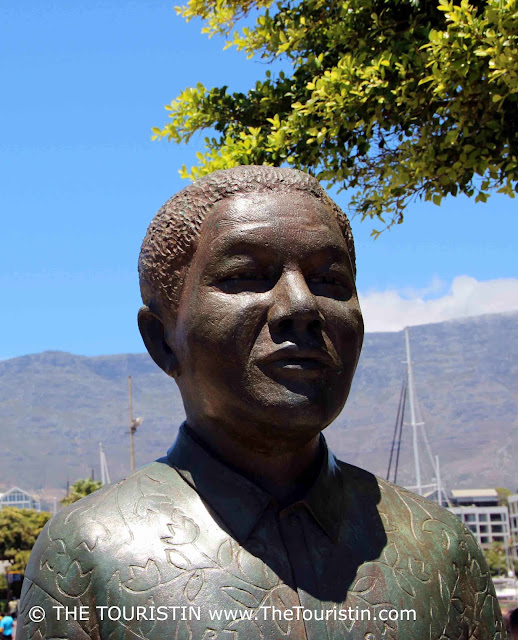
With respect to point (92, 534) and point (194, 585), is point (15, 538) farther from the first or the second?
point (194, 585)

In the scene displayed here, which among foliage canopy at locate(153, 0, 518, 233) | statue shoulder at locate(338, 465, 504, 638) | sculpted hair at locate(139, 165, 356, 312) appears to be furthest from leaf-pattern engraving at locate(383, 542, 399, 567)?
foliage canopy at locate(153, 0, 518, 233)

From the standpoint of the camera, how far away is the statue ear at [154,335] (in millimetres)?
2996

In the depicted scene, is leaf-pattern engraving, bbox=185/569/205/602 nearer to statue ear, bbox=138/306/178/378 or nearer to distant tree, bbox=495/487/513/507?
statue ear, bbox=138/306/178/378

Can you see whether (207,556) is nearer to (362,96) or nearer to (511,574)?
(362,96)

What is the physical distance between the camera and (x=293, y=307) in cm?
264

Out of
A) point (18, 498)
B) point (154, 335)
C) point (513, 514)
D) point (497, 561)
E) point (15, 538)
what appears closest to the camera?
point (154, 335)

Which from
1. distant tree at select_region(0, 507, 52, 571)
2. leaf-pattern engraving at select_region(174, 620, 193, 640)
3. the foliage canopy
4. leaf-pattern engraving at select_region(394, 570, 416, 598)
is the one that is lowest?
distant tree at select_region(0, 507, 52, 571)

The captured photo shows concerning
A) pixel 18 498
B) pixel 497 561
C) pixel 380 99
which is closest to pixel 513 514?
pixel 497 561

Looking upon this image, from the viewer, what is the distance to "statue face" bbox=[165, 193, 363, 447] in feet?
8.68

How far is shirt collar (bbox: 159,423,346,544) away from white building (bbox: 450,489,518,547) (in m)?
95.0

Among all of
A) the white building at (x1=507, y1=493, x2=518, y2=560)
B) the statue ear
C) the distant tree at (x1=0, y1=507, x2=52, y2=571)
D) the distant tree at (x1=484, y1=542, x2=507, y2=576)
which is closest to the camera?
the statue ear

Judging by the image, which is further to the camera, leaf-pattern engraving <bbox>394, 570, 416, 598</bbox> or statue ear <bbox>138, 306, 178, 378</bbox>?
statue ear <bbox>138, 306, 178, 378</bbox>

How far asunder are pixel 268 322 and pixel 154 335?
517mm

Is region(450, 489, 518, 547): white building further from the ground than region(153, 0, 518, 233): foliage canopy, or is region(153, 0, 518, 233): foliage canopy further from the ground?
region(153, 0, 518, 233): foliage canopy
